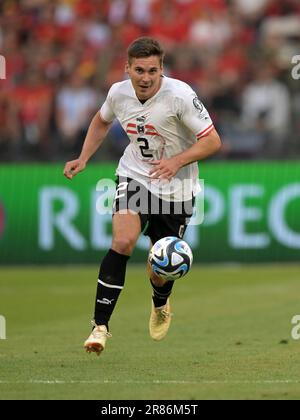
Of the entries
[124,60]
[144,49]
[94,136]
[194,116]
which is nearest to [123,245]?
[194,116]

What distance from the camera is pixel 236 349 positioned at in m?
9.20

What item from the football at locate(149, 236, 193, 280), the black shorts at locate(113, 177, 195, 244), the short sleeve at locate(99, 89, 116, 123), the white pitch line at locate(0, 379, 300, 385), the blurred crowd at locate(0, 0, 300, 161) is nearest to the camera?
the white pitch line at locate(0, 379, 300, 385)

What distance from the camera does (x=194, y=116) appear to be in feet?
28.0

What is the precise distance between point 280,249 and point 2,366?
946 cm

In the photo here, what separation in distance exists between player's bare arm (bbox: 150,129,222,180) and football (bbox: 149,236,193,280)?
0.59 m

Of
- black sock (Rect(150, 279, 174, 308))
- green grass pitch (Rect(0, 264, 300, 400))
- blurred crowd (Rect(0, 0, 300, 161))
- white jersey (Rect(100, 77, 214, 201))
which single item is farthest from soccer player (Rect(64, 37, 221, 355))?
blurred crowd (Rect(0, 0, 300, 161))

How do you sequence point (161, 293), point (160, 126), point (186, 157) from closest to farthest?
1. point (186, 157)
2. point (160, 126)
3. point (161, 293)

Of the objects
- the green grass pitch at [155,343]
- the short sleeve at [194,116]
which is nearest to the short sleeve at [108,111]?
the short sleeve at [194,116]

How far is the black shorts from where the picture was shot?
28.5 feet

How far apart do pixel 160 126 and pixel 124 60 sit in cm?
1106

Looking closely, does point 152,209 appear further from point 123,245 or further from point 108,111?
point 108,111

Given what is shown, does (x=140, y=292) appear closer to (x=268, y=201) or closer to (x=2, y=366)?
(x=268, y=201)

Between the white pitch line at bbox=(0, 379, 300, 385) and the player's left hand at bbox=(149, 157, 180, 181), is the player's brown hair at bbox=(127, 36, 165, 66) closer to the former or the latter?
the player's left hand at bbox=(149, 157, 180, 181)
